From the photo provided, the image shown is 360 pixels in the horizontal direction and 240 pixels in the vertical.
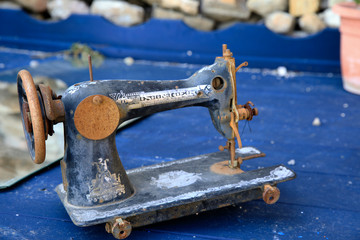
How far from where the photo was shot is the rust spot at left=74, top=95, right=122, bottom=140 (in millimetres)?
1624

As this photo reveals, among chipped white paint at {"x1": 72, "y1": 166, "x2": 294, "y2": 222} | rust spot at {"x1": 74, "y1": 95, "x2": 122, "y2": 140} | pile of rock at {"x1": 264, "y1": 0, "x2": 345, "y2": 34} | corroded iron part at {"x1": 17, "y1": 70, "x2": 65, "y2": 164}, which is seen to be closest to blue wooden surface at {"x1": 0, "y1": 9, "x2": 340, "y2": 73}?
pile of rock at {"x1": 264, "y1": 0, "x2": 345, "y2": 34}

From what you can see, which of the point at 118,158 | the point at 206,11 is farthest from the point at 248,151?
the point at 206,11

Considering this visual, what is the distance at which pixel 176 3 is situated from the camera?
15.6 feet

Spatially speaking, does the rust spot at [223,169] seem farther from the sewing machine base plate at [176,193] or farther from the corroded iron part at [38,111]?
the corroded iron part at [38,111]

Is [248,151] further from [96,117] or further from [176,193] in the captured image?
[96,117]

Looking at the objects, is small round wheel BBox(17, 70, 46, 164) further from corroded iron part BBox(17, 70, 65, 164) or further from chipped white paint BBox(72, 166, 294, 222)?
chipped white paint BBox(72, 166, 294, 222)

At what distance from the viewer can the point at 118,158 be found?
5.78 feet

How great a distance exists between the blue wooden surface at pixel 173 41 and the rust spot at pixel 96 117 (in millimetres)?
2864

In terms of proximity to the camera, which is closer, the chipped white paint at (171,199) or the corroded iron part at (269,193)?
the chipped white paint at (171,199)

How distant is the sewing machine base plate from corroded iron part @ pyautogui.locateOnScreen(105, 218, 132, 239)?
2 cm

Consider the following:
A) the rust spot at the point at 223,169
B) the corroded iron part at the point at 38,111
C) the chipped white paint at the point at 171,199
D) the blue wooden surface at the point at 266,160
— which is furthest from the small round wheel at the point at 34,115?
the rust spot at the point at 223,169

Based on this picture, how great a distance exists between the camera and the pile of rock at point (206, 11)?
4.33 metres

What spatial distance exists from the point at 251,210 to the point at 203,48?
2.86 meters

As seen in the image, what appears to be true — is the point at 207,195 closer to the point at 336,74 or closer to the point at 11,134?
the point at 11,134
